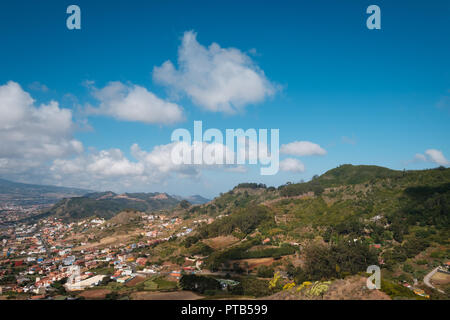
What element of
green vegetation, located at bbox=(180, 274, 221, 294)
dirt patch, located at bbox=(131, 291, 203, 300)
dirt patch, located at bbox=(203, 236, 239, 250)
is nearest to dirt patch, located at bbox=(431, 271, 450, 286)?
green vegetation, located at bbox=(180, 274, 221, 294)

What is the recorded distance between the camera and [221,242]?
61000mm

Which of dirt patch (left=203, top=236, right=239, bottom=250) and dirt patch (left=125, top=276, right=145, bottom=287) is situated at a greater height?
dirt patch (left=203, top=236, right=239, bottom=250)

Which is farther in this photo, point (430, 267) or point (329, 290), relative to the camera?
point (430, 267)

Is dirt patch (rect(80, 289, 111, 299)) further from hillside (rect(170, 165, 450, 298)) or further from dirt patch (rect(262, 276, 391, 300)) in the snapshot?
dirt patch (rect(262, 276, 391, 300))

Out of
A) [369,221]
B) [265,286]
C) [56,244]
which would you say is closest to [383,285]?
[265,286]

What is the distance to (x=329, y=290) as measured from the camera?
15.5 metres

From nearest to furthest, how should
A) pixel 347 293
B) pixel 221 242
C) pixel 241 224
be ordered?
pixel 347 293 → pixel 221 242 → pixel 241 224

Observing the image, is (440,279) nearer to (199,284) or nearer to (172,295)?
(199,284)

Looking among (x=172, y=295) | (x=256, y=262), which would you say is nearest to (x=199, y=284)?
(x=172, y=295)

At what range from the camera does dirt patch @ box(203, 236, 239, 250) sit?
192 ft

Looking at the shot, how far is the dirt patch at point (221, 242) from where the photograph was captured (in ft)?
192
